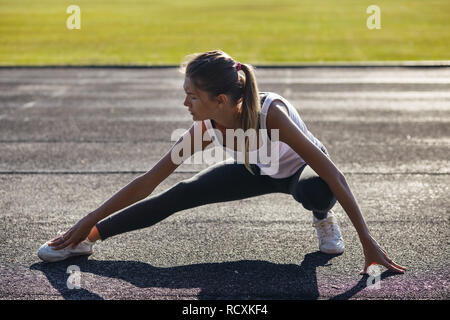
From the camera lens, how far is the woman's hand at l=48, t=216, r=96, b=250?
14.2 ft

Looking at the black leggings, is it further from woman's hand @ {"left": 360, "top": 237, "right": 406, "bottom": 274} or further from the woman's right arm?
woman's hand @ {"left": 360, "top": 237, "right": 406, "bottom": 274}

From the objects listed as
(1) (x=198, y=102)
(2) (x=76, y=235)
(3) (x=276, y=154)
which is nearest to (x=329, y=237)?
(3) (x=276, y=154)

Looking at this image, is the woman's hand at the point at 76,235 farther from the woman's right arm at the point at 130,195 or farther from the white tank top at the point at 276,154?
the white tank top at the point at 276,154

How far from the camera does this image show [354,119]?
372 inches

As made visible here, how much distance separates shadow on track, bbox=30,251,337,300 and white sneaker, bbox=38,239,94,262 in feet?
0.14

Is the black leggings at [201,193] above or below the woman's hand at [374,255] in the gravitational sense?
above

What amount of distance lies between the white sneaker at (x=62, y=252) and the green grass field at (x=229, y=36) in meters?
11.4

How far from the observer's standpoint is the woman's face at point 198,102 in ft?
12.8

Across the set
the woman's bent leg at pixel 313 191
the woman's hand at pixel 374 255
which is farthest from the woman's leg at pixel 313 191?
the woman's hand at pixel 374 255

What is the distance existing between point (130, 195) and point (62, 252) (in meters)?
0.58

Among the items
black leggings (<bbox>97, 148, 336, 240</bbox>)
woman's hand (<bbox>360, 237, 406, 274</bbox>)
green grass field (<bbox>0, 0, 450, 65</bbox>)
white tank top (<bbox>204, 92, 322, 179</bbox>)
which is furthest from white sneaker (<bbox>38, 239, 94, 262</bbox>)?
green grass field (<bbox>0, 0, 450, 65</bbox>)

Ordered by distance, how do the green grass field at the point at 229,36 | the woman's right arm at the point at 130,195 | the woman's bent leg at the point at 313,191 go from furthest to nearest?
the green grass field at the point at 229,36 → the woman's right arm at the point at 130,195 → the woman's bent leg at the point at 313,191

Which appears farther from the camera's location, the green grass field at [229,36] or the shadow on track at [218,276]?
the green grass field at [229,36]
